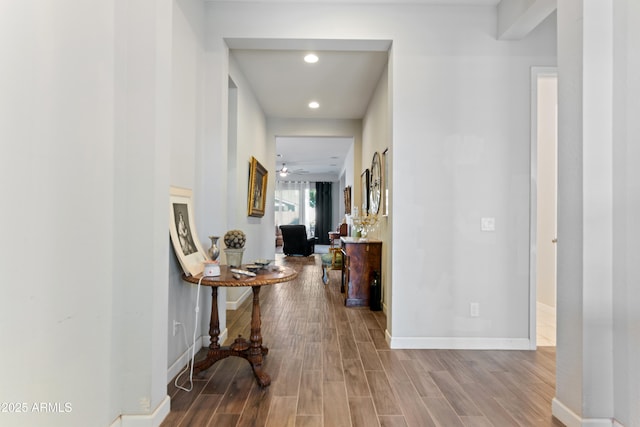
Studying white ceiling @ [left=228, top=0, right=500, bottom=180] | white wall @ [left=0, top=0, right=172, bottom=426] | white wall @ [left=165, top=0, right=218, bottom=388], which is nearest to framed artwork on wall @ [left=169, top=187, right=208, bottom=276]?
white wall @ [left=165, top=0, right=218, bottom=388]

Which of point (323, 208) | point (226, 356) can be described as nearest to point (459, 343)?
point (226, 356)

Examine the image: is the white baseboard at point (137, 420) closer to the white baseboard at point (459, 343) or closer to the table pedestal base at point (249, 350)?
the table pedestal base at point (249, 350)

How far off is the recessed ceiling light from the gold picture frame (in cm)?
161

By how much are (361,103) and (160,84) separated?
407 centimetres

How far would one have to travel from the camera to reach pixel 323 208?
14.4m

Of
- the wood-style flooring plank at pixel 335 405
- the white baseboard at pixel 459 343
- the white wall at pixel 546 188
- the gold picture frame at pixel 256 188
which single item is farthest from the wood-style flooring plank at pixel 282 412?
the white wall at pixel 546 188

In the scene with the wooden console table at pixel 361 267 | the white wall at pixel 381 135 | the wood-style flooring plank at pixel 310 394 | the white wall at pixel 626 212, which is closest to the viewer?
the white wall at pixel 626 212

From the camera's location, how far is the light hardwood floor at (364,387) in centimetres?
194

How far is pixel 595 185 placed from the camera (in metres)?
1.86

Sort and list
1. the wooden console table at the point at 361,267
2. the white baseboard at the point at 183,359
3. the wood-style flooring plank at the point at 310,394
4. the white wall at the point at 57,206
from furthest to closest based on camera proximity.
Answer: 1. the wooden console table at the point at 361,267
2. the white baseboard at the point at 183,359
3. the wood-style flooring plank at the point at 310,394
4. the white wall at the point at 57,206

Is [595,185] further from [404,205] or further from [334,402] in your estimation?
[334,402]

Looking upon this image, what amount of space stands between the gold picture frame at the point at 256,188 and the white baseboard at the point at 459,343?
8.96 feet

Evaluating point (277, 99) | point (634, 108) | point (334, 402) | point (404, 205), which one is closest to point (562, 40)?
point (634, 108)

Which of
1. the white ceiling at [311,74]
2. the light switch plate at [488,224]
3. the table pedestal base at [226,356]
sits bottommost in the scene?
the table pedestal base at [226,356]
